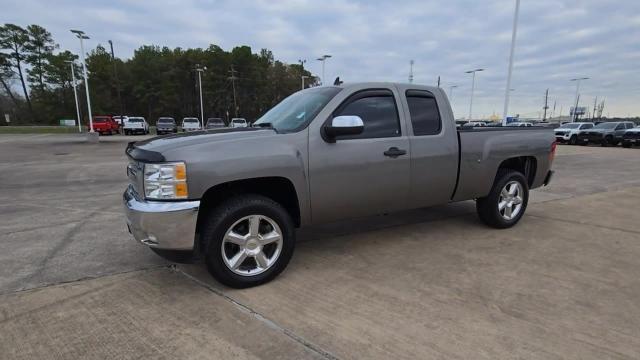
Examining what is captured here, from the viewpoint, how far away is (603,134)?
28.5 meters

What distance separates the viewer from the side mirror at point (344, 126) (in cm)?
362

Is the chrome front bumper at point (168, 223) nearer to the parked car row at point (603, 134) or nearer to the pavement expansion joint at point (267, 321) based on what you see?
the pavement expansion joint at point (267, 321)

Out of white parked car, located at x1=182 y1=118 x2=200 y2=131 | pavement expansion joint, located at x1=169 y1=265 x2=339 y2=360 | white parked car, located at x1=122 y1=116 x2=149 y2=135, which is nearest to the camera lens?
pavement expansion joint, located at x1=169 y1=265 x2=339 y2=360

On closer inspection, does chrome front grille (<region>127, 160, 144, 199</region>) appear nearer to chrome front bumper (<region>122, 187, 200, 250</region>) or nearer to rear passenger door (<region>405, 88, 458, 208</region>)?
chrome front bumper (<region>122, 187, 200, 250</region>)

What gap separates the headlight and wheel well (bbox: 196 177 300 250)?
0.27 metres

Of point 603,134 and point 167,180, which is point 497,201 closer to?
point 167,180

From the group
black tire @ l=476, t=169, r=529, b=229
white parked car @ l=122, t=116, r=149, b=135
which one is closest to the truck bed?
black tire @ l=476, t=169, r=529, b=229

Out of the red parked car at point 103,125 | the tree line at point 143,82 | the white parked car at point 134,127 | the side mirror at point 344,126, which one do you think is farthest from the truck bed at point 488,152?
the tree line at point 143,82

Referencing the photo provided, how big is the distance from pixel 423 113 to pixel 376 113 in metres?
0.68

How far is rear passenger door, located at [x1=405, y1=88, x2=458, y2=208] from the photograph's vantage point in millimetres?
4422

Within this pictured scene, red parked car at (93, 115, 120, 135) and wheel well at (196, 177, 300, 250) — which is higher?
wheel well at (196, 177, 300, 250)

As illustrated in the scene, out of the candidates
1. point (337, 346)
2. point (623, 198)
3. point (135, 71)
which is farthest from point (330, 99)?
point (135, 71)

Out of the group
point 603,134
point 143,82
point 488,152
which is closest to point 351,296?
point 488,152

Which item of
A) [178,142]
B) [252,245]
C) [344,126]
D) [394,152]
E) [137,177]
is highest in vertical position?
[344,126]
